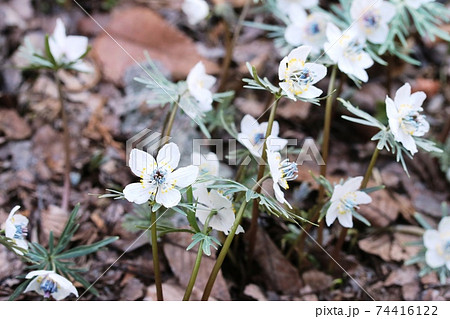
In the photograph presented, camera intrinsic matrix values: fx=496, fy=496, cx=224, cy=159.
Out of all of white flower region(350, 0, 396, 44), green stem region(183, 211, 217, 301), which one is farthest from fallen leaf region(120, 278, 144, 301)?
white flower region(350, 0, 396, 44)

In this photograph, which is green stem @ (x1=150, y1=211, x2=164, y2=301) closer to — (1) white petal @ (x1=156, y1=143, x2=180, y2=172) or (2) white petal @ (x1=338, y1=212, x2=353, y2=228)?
(1) white petal @ (x1=156, y1=143, x2=180, y2=172)

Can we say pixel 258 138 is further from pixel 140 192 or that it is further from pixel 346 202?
pixel 140 192

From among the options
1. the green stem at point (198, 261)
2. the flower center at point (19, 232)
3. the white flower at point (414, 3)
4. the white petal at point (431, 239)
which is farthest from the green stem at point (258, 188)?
the white flower at point (414, 3)

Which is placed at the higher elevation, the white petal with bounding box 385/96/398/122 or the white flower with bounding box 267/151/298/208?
the white petal with bounding box 385/96/398/122

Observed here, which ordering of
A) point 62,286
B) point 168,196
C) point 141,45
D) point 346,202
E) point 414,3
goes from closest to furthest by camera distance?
point 168,196
point 62,286
point 346,202
point 414,3
point 141,45

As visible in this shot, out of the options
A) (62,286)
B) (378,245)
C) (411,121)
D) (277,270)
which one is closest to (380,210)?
(378,245)
